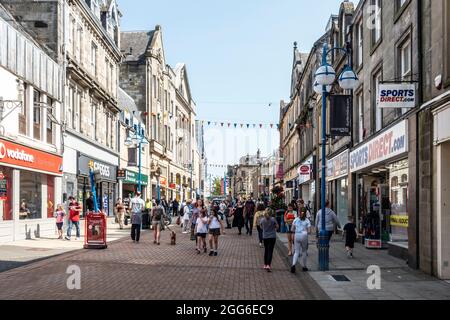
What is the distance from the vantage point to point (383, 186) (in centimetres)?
1992

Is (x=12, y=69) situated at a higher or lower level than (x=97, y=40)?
lower

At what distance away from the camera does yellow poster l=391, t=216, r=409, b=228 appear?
16348 millimetres

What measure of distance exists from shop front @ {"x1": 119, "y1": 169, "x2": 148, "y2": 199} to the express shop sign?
23.3 meters

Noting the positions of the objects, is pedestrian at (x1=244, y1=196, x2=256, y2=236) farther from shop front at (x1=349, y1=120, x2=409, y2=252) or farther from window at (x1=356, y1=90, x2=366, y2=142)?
window at (x1=356, y1=90, x2=366, y2=142)

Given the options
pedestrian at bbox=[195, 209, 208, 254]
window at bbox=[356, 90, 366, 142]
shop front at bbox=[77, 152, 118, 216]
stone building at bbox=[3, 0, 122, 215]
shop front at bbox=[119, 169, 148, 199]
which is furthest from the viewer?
shop front at bbox=[119, 169, 148, 199]

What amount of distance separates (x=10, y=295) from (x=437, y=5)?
10.4 metres

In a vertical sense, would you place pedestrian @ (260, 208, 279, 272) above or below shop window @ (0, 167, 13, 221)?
below

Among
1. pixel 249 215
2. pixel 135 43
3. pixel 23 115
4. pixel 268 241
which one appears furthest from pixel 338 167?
pixel 135 43

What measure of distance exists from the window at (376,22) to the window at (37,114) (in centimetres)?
1378

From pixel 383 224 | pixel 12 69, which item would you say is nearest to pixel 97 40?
pixel 12 69

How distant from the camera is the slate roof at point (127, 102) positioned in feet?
163

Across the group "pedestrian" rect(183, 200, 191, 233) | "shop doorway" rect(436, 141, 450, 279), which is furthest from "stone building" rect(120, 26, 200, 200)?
"shop doorway" rect(436, 141, 450, 279)

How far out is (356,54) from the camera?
77.1 feet

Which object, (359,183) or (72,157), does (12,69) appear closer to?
(72,157)
